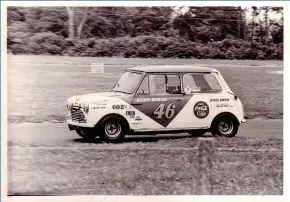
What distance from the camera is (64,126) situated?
Result: 31.1ft

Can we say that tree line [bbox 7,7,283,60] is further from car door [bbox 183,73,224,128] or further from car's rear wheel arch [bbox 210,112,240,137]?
car's rear wheel arch [bbox 210,112,240,137]

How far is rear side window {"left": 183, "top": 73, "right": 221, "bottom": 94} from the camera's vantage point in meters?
9.58

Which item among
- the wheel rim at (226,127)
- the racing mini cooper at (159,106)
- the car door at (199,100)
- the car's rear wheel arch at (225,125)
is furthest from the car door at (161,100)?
the wheel rim at (226,127)

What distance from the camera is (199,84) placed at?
9.62 meters

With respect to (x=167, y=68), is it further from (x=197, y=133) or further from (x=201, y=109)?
(x=197, y=133)

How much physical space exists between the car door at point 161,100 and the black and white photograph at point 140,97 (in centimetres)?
2

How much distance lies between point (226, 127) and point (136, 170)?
1619mm

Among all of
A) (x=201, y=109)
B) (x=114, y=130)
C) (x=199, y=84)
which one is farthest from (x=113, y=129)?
(x=199, y=84)

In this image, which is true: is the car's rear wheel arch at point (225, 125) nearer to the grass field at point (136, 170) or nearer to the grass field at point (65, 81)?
the grass field at point (136, 170)

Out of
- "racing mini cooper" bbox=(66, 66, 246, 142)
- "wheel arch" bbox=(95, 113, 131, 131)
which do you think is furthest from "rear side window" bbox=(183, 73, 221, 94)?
"wheel arch" bbox=(95, 113, 131, 131)

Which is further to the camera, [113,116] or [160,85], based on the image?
[160,85]

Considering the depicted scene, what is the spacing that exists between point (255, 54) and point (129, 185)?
2.90 m

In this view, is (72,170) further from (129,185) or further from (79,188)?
(129,185)

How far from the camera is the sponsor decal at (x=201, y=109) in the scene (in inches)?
376
